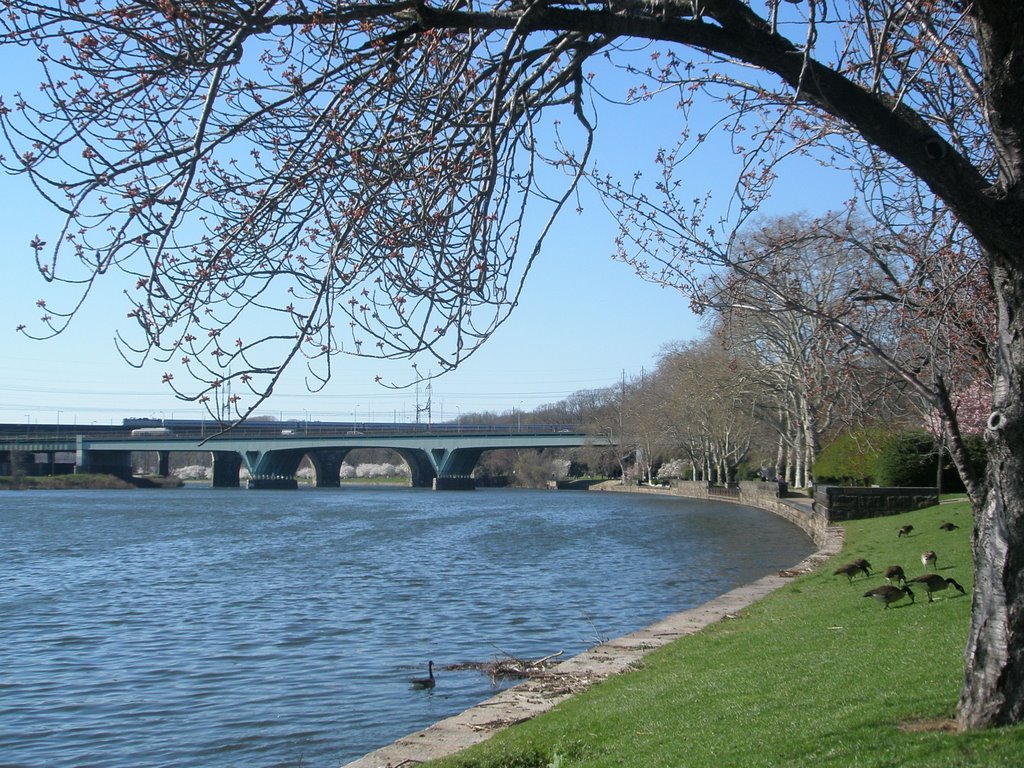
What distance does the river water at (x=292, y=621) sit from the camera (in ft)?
42.9

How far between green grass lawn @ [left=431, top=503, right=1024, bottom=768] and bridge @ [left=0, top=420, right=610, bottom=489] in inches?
3078

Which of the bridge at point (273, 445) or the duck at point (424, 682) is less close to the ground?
the bridge at point (273, 445)

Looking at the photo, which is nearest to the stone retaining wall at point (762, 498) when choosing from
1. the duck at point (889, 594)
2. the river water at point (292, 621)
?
the river water at point (292, 621)

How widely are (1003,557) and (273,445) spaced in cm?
10432

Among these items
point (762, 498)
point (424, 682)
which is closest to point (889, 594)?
point (424, 682)

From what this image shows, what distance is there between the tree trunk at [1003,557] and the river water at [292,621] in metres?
7.15

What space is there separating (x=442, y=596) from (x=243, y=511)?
48199 millimetres

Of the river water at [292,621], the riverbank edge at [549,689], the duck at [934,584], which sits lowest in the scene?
the river water at [292,621]

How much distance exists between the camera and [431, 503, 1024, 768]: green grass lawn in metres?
7.01

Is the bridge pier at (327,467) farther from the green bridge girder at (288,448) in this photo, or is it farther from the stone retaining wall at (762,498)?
the stone retaining wall at (762,498)

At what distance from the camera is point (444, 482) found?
122875 mm

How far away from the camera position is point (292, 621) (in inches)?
835

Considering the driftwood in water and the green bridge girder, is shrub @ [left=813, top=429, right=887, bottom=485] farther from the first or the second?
the green bridge girder

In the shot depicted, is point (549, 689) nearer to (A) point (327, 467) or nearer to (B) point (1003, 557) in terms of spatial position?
(B) point (1003, 557)
